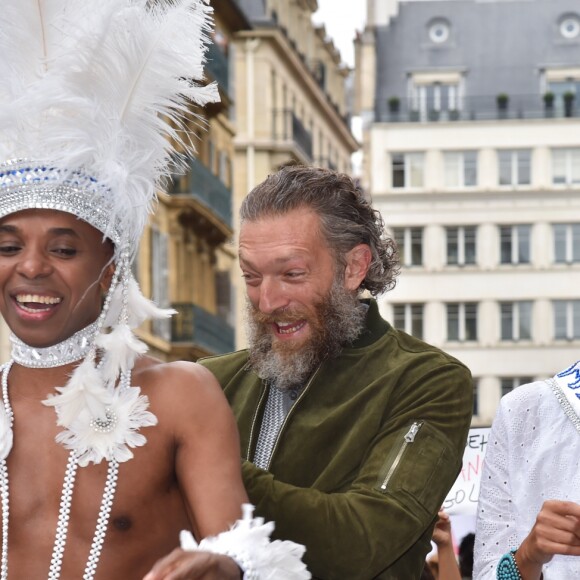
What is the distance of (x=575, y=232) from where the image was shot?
6341 centimetres

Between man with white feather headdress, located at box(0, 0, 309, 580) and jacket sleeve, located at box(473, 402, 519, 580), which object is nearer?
man with white feather headdress, located at box(0, 0, 309, 580)

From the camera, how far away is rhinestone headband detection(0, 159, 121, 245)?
416 cm

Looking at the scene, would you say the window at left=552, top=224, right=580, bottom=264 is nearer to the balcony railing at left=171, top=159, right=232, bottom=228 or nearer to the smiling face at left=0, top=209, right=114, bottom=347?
the balcony railing at left=171, top=159, right=232, bottom=228

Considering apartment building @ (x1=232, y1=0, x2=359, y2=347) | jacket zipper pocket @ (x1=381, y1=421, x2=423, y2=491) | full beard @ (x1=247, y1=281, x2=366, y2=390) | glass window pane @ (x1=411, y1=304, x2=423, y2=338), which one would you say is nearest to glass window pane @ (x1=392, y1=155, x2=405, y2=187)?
glass window pane @ (x1=411, y1=304, x2=423, y2=338)

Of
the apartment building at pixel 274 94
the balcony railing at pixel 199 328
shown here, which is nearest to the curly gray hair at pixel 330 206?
the balcony railing at pixel 199 328

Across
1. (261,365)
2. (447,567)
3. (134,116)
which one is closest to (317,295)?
(261,365)

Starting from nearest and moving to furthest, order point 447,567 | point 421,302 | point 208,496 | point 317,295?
point 208,496 → point 317,295 → point 447,567 → point 421,302

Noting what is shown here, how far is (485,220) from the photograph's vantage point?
62.9 meters

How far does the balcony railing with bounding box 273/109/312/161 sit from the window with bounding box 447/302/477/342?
12.0m

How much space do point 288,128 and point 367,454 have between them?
45.6m

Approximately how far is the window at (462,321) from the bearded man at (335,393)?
56225 mm

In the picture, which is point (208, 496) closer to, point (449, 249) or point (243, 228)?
point (243, 228)

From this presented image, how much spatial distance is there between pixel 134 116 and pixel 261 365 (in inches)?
45.8

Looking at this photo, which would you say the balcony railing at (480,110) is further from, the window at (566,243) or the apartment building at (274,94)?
the apartment building at (274,94)
